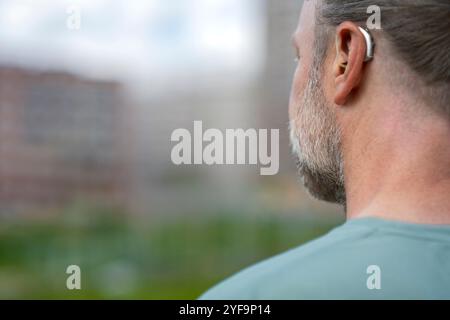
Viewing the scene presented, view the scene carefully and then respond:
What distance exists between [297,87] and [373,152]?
6.0 inches

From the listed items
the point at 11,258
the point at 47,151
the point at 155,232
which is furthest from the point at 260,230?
the point at 47,151

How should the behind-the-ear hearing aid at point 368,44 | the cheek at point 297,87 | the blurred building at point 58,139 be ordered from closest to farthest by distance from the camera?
the behind-the-ear hearing aid at point 368,44, the cheek at point 297,87, the blurred building at point 58,139

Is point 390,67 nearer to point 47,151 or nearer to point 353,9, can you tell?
point 353,9

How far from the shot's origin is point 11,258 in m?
16.2

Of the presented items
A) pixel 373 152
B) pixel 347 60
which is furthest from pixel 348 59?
pixel 373 152

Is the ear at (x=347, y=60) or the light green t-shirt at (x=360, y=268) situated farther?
the ear at (x=347, y=60)

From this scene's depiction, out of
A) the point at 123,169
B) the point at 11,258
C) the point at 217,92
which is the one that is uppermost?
the point at 217,92

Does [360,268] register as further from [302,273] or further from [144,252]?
[144,252]

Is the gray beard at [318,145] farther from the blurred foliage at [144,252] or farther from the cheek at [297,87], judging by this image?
the blurred foliage at [144,252]

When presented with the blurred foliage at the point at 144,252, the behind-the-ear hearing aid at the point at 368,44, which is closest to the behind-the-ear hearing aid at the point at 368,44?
the behind-the-ear hearing aid at the point at 368,44

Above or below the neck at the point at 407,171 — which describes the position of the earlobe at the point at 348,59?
above

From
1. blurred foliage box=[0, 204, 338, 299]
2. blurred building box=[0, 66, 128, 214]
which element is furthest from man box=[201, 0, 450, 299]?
blurred building box=[0, 66, 128, 214]

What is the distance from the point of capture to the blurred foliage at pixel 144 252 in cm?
1538
